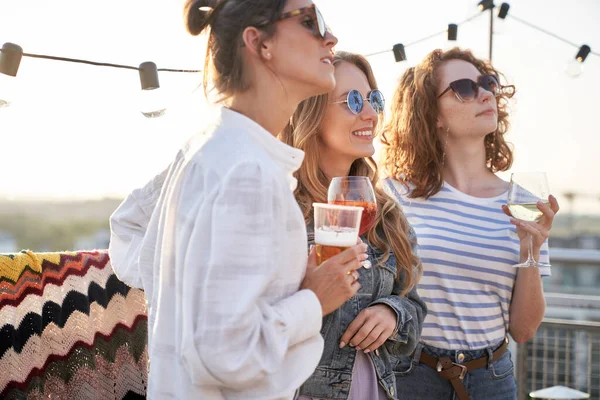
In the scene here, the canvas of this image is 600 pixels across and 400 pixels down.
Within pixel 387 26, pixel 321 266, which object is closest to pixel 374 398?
pixel 321 266

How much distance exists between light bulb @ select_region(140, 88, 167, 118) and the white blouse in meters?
1.49

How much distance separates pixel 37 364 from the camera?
7.20 feet

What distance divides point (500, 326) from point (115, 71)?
1.91 m

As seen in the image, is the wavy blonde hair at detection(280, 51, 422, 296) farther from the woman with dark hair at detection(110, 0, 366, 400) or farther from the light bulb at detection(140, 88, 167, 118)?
the light bulb at detection(140, 88, 167, 118)

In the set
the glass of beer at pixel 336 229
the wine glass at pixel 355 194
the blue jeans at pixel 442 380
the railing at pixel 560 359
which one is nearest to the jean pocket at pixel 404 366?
the blue jeans at pixel 442 380

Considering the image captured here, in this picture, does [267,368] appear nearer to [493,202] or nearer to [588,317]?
[493,202]

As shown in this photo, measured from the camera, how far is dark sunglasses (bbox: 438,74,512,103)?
300 centimetres

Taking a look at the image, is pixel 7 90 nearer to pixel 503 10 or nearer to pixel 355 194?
pixel 355 194

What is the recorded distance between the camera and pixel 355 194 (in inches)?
78.2

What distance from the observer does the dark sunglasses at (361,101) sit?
2.38 meters

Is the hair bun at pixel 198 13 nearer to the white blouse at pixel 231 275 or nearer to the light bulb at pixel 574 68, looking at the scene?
the white blouse at pixel 231 275

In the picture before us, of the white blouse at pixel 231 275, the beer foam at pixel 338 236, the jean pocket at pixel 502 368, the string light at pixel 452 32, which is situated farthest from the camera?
the string light at pixel 452 32

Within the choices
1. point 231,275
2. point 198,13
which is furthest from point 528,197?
point 231,275

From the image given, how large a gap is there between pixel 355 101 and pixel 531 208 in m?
0.76
